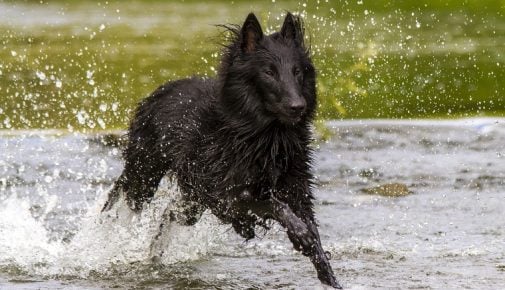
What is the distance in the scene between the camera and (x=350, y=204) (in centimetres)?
950

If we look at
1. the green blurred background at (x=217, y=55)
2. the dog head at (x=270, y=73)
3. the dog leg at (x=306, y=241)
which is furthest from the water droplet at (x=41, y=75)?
the dog leg at (x=306, y=241)

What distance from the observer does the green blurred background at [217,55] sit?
14.2 metres

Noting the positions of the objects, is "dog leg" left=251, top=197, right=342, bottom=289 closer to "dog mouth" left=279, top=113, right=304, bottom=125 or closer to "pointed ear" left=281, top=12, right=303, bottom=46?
"dog mouth" left=279, top=113, right=304, bottom=125

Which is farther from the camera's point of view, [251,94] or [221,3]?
[221,3]

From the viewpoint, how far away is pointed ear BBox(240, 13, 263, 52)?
700 centimetres

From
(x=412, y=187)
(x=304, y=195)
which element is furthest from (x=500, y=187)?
(x=304, y=195)

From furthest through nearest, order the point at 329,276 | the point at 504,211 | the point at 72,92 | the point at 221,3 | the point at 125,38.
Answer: the point at 221,3
the point at 125,38
the point at 72,92
the point at 504,211
the point at 329,276

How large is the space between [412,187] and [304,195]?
3215 millimetres

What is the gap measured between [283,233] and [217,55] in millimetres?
2244

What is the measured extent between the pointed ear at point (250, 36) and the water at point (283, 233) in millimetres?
1241

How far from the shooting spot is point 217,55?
33.2 ft

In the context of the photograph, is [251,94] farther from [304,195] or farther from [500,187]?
[500,187]

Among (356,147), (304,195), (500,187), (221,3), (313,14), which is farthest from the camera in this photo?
(221,3)

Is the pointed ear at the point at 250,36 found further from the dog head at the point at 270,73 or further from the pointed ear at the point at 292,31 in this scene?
the pointed ear at the point at 292,31
